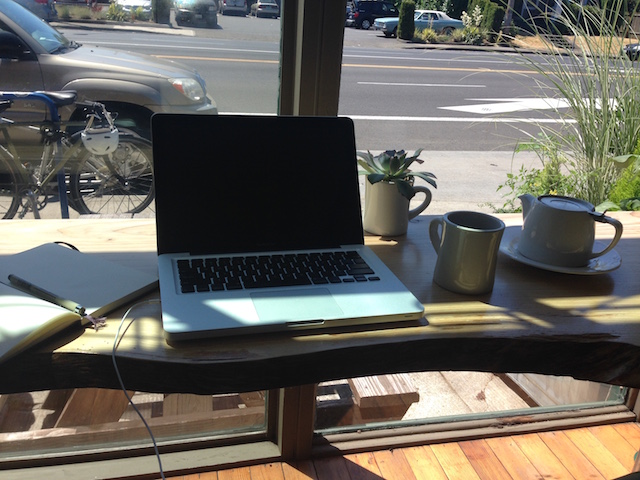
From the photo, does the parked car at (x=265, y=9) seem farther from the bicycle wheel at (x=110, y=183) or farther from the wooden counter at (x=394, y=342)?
the wooden counter at (x=394, y=342)

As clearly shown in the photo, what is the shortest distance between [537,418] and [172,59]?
1488 mm

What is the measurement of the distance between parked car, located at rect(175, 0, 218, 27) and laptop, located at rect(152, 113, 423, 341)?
0.39 m

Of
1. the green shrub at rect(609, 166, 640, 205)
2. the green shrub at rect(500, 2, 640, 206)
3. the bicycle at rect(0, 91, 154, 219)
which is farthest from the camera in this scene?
the green shrub at rect(500, 2, 640, 206)

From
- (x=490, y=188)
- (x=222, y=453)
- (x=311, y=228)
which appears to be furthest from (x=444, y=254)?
(x=490, y=188)

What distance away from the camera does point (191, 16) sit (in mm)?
1188

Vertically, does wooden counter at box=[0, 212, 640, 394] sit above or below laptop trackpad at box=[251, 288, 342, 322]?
below

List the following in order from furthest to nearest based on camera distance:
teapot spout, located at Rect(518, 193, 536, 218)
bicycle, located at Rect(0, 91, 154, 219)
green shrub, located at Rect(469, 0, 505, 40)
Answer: green shrub, located at Rect(469, 0, 505, 40), bicycle, located at Rect(0, 91, 154, 219), teapot spout, located at Rect(518, 193, 536, 218)

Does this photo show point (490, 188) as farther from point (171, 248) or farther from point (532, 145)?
point (171, 248)

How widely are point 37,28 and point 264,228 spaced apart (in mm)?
686

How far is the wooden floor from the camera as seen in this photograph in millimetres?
1497

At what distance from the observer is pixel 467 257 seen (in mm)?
875

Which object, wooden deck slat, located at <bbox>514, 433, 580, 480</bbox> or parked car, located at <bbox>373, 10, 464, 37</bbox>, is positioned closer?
wooden deck slat, located at <bbox>514, 433, 580, 480</bbox>

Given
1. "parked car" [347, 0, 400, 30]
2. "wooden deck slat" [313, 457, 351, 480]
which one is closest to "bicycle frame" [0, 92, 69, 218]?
"wooden deck slat" [313, 457, 351, 480]

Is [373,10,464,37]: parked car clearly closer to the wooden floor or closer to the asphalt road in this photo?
the asphalt road
